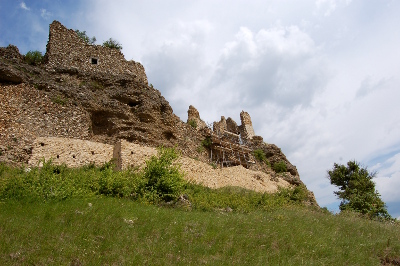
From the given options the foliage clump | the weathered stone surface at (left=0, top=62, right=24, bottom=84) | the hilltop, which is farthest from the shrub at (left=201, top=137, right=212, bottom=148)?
the weathered stone surface at (left=0, top=62, right=24, bottom=84)

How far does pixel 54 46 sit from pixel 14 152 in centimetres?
1029

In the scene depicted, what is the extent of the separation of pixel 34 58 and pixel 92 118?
6184 millimetres

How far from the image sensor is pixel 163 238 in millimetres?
9727

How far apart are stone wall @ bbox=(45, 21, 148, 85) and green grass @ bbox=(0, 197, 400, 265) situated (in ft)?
45.8

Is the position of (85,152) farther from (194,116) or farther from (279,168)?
(279,168)

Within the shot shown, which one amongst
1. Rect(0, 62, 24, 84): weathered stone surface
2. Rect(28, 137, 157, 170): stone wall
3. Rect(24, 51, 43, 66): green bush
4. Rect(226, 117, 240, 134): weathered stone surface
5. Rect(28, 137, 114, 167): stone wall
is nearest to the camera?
Rect(28, 137, 114, 167): stone wall

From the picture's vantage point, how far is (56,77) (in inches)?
888

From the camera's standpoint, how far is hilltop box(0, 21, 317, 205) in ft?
61.0

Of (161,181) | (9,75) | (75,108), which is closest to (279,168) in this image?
(75,108)

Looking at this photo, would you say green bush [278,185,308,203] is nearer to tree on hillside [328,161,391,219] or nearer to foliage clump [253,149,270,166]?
tree on hillside [328,161,391,219]

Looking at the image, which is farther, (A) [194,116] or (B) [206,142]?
(A) [194,116]

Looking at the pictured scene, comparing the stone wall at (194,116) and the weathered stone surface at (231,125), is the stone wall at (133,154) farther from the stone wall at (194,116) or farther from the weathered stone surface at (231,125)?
the weathered stone surface at (231,125)

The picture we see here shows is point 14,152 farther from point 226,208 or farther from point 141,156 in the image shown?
point 226,208

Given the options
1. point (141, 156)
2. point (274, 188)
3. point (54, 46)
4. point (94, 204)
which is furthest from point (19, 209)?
point (274, 188)
